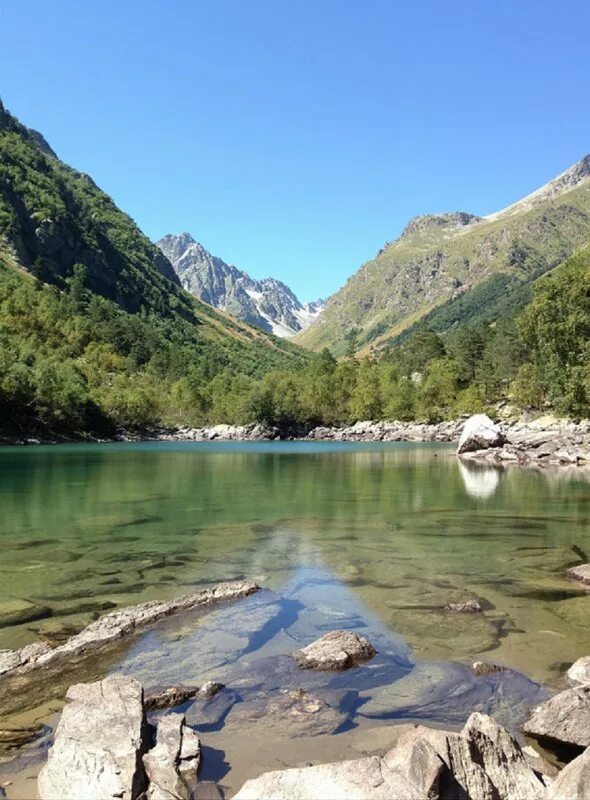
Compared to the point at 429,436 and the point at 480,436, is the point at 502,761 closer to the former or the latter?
the point at 480,436

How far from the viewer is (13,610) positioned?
47.1 ft

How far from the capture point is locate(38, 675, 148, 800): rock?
6301 millimetres

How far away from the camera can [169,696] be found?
9328 mm

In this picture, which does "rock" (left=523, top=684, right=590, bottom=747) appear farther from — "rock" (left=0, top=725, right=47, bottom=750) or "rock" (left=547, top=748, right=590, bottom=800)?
"rock" (left=0, top=725, right=47, bottom=750)

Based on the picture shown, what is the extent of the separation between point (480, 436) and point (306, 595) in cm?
A: 6719

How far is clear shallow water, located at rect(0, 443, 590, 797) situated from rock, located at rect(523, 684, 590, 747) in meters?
0.66

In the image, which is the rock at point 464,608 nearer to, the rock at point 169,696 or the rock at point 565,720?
the rock at point 565,720

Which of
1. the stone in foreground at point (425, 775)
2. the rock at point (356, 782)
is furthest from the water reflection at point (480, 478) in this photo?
the rock at point (356, 782)

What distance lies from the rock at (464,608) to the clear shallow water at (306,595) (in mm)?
324

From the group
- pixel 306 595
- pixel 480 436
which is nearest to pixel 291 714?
pixel 306 595

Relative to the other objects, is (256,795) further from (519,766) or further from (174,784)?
(519,766)

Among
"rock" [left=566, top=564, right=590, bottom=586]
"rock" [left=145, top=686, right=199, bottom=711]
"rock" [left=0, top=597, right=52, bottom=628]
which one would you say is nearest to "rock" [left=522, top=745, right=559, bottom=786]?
"rock" [left=145, top=686, right=199, bottom=711]

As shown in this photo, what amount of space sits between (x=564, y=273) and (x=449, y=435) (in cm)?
5336

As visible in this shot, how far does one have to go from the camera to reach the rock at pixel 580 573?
1678 cm
